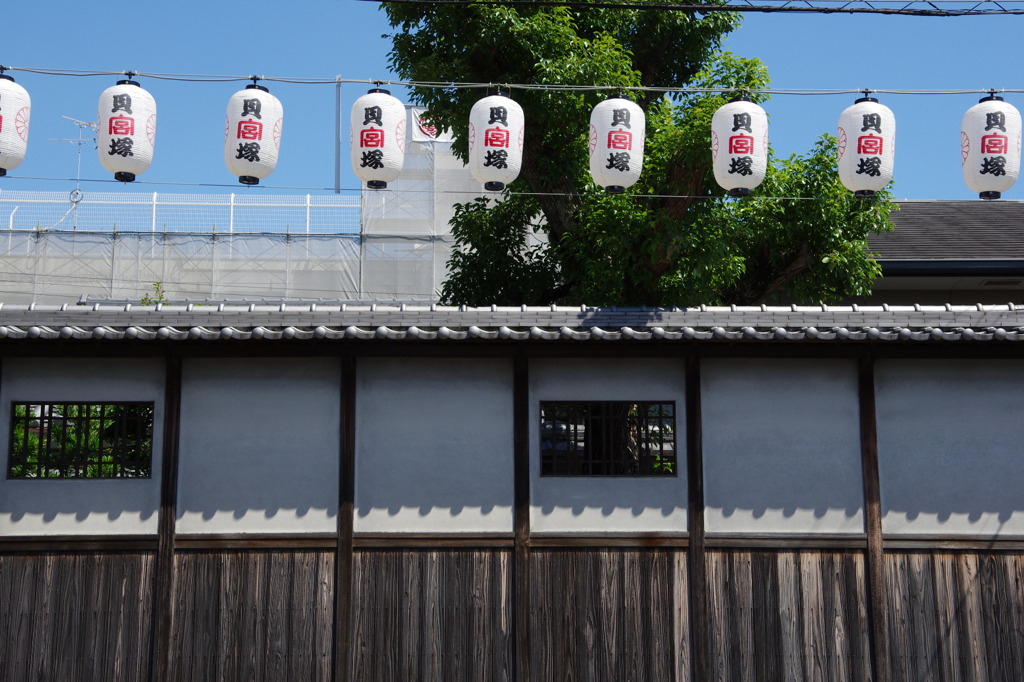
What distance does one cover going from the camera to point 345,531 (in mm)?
9625

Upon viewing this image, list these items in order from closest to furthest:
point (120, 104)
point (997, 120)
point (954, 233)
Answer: point (120, 104), point (997, 120), point (954, 233)

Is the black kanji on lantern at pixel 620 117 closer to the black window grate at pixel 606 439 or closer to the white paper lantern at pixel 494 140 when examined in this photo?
the white paper lantern at pixel 494 140

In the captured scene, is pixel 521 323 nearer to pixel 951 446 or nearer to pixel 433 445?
pixel 433 445

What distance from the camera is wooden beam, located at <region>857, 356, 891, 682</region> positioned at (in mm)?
9609

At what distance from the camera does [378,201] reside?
30844mm

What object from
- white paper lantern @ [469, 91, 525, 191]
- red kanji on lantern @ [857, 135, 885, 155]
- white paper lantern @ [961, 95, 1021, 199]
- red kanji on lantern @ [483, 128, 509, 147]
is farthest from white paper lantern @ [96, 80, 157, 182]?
white paper lantern @ [961, 95, 1021, 199]

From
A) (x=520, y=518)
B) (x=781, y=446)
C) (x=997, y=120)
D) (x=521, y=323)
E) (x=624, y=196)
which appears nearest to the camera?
(x=520, y=518)

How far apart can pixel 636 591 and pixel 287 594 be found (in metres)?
3.72

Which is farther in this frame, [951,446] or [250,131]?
[250,131]

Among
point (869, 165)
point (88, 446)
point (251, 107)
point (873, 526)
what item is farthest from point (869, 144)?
point (88, 446)

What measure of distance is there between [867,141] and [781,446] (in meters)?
5.13

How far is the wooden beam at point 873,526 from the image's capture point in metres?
9.61

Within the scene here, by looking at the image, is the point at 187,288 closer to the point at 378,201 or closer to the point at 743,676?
the point at 378,201

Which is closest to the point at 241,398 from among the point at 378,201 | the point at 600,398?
the point at 600,398
